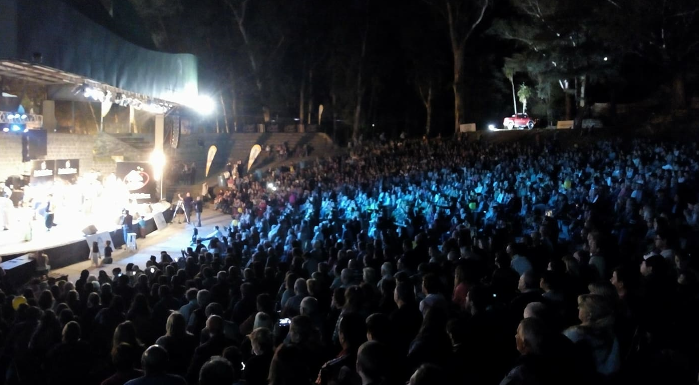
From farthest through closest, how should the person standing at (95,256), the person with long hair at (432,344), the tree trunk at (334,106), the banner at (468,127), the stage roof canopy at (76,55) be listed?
the tree trunk at (334,106) → the banner at (468,127) → the person standing at (95,256) → the stage roof canopy at (76,55) → the person with long hair at (432,344)

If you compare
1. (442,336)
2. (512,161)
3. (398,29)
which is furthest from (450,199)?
(398,29)

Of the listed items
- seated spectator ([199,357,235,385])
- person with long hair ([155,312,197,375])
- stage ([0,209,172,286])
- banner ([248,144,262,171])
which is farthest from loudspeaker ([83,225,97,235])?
banner ([248,144,262,171])

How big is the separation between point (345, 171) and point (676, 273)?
16.8 m

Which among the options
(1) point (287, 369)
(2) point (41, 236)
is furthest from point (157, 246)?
(1) point (287, 369)

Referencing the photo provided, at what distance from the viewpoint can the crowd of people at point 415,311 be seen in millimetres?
2982

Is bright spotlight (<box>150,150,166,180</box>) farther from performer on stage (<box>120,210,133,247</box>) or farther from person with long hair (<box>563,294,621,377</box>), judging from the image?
person with long hair (<box>563,294,621,377</box>)

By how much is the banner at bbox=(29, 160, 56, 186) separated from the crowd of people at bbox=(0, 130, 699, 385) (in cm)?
1085

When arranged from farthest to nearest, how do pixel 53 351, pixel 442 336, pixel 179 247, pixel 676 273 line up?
pixel 179 247 → pixel 676 273 → pixel 53 351 → pixel 442 336

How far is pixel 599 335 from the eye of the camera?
122 inches

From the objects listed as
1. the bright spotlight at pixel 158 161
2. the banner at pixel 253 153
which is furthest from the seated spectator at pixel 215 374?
the banner at pixel 253 153

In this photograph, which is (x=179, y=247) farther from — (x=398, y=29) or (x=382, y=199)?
(x=398, y=29)

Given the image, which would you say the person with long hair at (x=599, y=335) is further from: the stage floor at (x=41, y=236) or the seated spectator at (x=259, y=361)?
the stage floor at (x=41, y=236)

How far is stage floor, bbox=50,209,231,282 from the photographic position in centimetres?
1293

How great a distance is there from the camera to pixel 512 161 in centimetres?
1689
